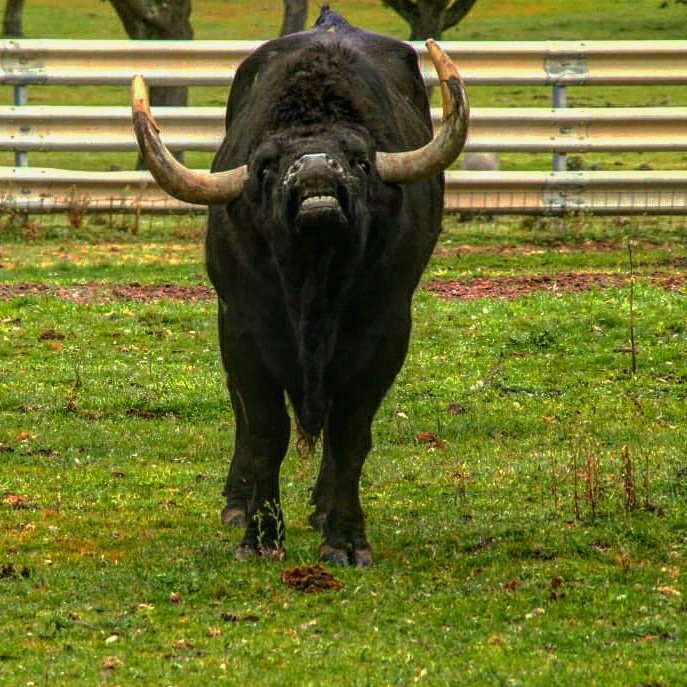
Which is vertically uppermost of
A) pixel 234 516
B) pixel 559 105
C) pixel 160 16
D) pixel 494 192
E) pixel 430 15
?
pixel 430 15

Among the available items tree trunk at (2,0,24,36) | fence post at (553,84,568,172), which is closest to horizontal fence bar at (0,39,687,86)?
fence post at (553,84,568,172)

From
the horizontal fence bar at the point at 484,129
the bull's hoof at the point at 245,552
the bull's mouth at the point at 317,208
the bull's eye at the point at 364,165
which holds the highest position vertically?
the bull's eye at the point at 364,165

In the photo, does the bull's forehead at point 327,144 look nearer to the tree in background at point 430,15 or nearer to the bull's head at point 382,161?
the bull's head at point 382,161

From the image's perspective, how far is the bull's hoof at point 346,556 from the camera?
8.07 metres

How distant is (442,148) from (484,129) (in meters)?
10.3

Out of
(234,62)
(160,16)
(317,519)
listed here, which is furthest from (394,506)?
(160,16)

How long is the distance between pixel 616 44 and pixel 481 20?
124 feet

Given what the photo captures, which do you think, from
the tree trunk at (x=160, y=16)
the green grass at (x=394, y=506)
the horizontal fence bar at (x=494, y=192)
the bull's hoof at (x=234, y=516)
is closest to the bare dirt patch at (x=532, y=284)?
the green grass at (x=394, y=506)

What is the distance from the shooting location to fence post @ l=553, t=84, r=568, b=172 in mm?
18047

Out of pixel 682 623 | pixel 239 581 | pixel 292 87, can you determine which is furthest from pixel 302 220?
pixel 682 623

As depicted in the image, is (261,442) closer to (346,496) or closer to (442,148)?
(346,496)

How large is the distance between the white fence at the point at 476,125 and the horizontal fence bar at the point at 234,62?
1cm

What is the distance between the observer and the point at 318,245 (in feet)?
24.4

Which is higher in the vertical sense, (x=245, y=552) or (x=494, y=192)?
(x=494, y=192)
